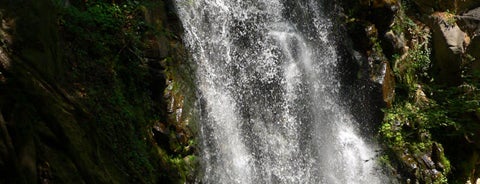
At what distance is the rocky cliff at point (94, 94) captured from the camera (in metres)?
3.02

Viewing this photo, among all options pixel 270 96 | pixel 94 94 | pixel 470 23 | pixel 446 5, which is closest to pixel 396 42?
pixel 446 5

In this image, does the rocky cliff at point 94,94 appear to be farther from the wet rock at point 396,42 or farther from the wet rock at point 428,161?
the wet rock at point 428,161

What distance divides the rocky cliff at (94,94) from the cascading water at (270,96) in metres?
0.86

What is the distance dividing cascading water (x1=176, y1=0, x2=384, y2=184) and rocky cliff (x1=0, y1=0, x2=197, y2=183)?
0.86 metres

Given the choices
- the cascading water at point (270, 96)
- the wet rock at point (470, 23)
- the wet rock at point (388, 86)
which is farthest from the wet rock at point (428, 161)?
the wet rock at point (470, 23)

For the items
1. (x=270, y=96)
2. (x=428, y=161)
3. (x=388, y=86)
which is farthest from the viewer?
(x=388, y=86)

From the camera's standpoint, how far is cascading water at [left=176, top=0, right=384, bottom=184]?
848cm

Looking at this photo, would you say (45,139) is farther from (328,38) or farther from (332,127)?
(328,38)

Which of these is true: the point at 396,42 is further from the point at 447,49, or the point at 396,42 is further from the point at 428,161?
the point at 428,161

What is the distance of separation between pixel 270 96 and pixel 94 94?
191 inches

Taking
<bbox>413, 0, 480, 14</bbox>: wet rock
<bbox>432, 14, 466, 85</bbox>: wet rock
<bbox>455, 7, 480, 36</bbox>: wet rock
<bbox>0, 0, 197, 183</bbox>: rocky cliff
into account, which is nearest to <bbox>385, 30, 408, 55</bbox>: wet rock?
<bbox>432, 14, 466, 85</bbox>: wet rock

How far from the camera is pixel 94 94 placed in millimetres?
5430

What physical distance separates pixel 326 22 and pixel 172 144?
19.6ft

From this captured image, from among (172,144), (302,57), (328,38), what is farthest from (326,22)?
(172,144)
